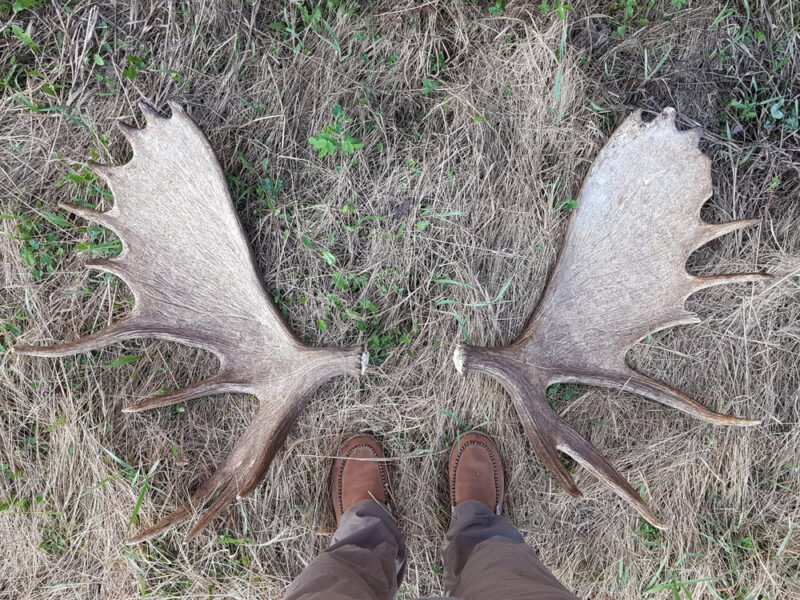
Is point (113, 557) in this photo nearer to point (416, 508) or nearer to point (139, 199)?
point (416, 508)

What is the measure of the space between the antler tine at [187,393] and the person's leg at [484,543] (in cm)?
122

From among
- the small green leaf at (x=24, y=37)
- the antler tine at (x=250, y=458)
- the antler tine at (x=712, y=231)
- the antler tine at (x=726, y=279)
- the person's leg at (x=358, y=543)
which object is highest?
the small green leaf at (x=24, y=37)

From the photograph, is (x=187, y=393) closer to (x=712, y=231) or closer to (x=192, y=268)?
(x=192, y=268)

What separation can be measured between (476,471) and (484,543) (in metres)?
0.36

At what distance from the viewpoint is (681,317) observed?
7.34 ft

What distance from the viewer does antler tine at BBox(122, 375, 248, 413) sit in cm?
213

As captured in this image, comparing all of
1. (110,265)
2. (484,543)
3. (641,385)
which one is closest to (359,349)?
(484,543)

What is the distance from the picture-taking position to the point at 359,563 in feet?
7.04

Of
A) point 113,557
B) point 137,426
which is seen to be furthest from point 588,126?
point 113,557

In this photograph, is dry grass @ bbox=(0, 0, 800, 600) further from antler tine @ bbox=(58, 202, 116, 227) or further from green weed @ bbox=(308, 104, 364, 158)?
antler tine @ bbox=(58, 202, 116, 227)

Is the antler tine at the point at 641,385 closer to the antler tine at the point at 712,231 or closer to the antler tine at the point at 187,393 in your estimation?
the antler tine at the point at 712,231

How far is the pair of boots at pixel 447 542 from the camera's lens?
190cm

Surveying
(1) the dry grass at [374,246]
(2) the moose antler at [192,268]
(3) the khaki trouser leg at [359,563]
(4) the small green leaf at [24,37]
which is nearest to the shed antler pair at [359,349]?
(2) the moose antler at [192,268]

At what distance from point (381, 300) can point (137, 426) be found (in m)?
1.44
